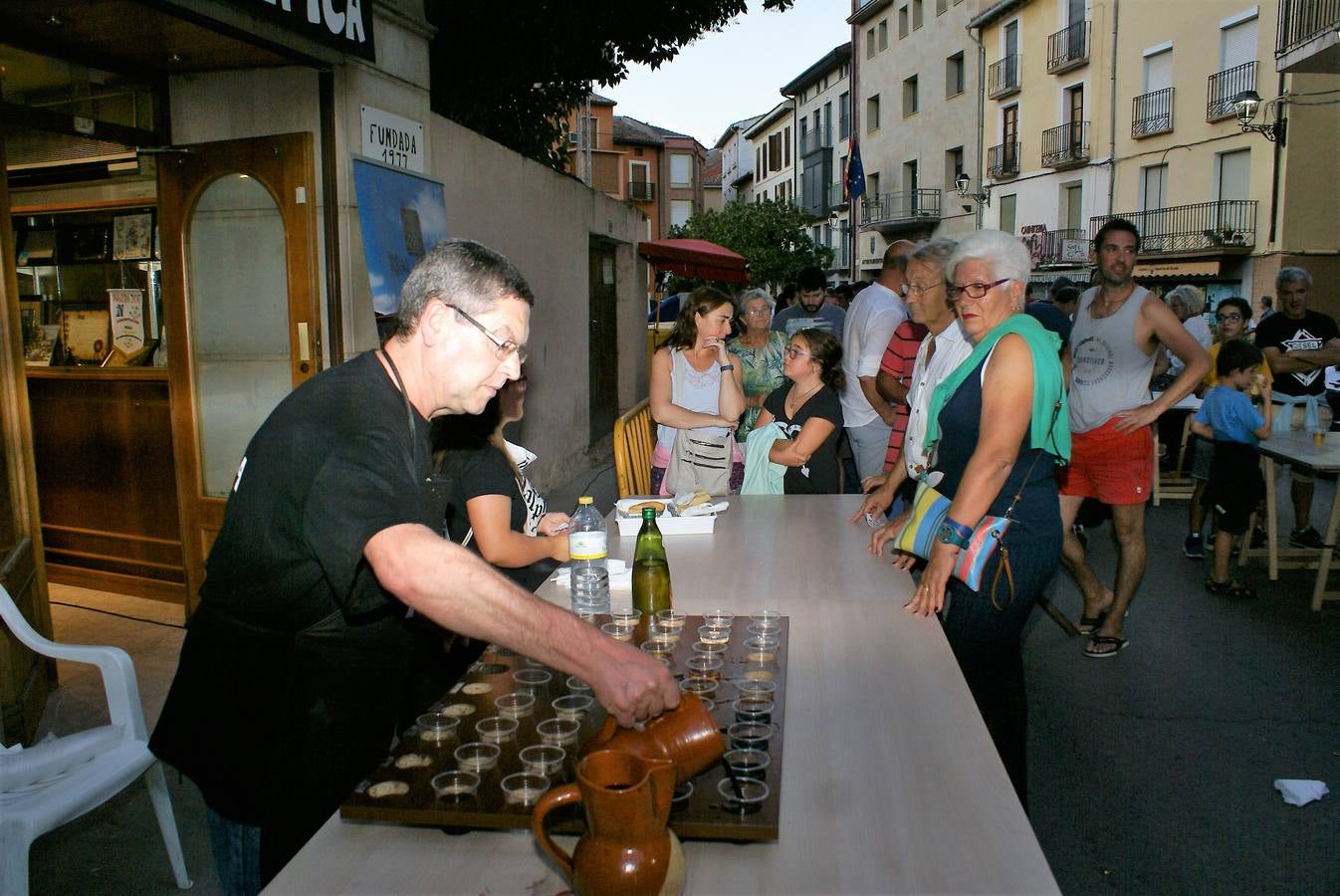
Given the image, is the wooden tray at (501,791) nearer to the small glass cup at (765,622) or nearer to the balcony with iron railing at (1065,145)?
the small glass cup at (765,622)

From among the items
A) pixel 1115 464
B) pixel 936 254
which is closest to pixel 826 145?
pixel 1115 464

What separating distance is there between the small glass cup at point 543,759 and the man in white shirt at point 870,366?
3.94 m

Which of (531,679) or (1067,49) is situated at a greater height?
(1067,49)

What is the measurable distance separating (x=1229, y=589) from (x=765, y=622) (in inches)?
186

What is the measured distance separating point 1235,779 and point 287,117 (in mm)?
4957

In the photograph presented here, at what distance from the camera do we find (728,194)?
66.8 metres

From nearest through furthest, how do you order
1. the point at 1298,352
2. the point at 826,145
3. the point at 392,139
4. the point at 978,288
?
the point at 978,288, the point at 392,139, the point at 1298,352, the point at 826,145

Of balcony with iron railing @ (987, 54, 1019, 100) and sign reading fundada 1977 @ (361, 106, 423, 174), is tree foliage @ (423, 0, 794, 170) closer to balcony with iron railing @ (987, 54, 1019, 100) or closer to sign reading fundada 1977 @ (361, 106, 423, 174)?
sign reading fundada 1977 @ (361, 106, 423, 174)

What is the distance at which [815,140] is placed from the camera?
4534cm

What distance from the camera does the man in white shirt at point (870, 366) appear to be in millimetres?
5410

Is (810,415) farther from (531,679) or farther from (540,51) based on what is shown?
(540,51)

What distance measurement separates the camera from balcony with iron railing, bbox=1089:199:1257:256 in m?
20.9

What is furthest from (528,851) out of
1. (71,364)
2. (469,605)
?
(71,364)

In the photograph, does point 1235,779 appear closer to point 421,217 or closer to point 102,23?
point 421,217
